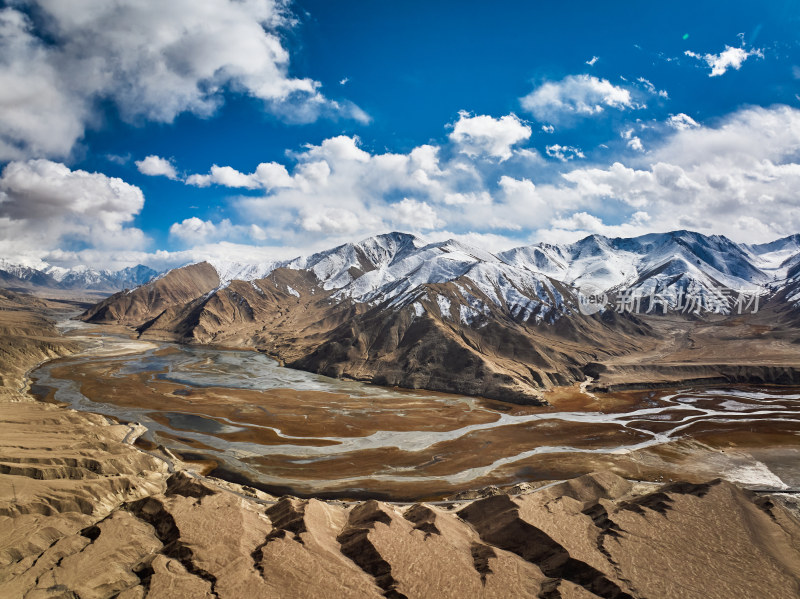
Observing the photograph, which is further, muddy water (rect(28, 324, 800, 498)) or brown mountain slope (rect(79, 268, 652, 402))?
brown mountain slope (rect(79, 268, 652, 402))

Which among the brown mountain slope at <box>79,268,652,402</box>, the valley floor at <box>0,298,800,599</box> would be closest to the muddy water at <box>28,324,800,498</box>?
the brown mountain slope at <box>79,268,652,402</box>

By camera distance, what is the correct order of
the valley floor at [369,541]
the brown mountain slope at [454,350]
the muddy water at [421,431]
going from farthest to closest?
the brown mountain slope at [454,350]
the muddy water at [421,431]
the valley floor at [369,541]

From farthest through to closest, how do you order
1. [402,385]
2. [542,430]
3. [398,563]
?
[402,385]
[542,430]
[398,563]

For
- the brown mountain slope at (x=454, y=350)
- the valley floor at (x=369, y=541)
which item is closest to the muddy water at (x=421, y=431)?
the brown mountain slope at (x=454, y=350)

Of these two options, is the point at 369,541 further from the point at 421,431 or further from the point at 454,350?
the point at 454,350

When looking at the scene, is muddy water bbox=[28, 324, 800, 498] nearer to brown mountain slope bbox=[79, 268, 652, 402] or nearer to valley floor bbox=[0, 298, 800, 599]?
brown mountain slope bbox=[79, 268, 652, 402]

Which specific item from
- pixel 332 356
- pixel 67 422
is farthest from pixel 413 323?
pixel 67 422

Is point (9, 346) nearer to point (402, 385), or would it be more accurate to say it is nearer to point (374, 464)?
point (402, 385)

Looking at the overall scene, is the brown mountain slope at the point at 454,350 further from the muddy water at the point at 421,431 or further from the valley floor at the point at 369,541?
the valley floor at the point at 369,541
